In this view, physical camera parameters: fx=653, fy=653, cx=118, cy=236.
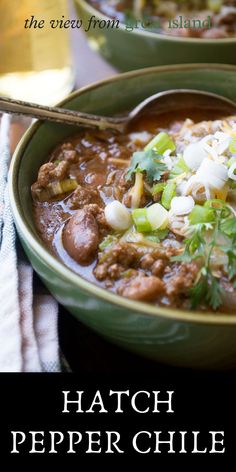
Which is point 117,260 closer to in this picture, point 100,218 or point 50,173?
point 100,218

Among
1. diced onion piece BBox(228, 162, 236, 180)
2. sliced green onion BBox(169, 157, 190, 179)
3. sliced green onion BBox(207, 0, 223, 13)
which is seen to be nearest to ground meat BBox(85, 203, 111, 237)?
sliced green onion BBox(169, 157, 190, 179)

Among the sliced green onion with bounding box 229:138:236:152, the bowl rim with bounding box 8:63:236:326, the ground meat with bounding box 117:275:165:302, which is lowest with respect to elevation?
the ground meat with bounding box 117:275:165:302

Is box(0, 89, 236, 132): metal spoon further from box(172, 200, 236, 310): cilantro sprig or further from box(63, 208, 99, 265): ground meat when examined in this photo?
box(172, 200, 236, 310): cilantro sprig

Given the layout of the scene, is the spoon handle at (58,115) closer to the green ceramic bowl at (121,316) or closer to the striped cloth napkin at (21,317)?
the green ceramic bowl at (121,316)

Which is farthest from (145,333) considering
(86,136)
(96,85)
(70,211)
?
(96,85)

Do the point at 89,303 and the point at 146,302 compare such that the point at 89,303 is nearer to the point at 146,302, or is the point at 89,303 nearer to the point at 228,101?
the point at 146,302

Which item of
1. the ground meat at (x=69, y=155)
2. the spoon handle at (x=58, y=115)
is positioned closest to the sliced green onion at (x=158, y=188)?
the ground meat at (x=69, y=155)
